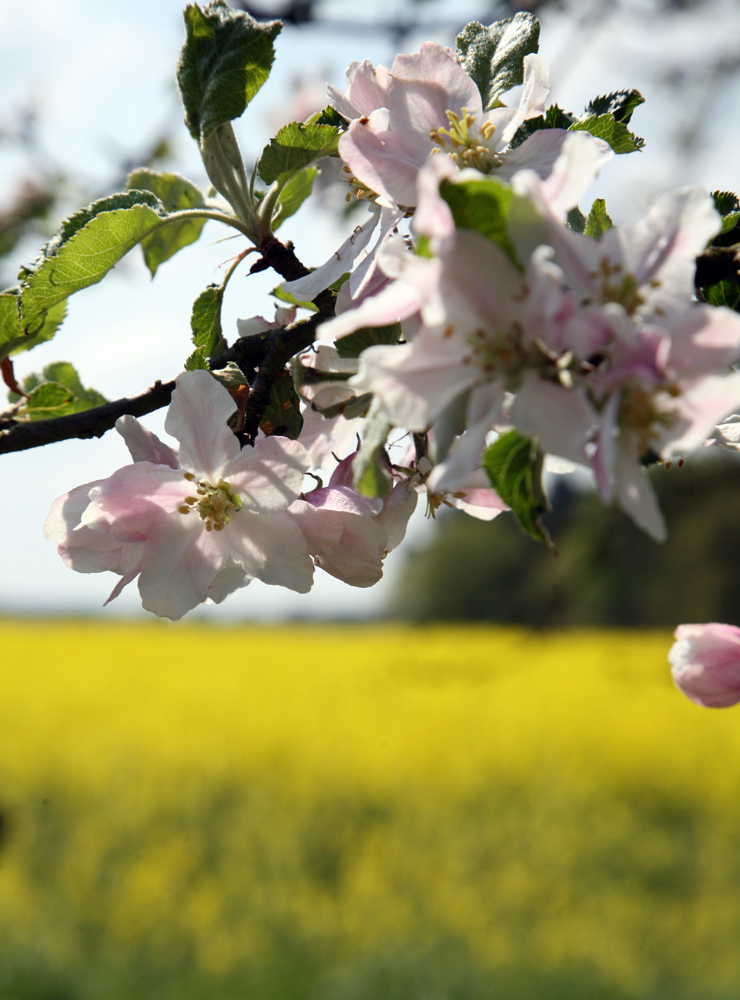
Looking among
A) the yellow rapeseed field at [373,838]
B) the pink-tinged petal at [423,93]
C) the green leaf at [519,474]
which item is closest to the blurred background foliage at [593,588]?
the yellow rapeseed field at [373,838]

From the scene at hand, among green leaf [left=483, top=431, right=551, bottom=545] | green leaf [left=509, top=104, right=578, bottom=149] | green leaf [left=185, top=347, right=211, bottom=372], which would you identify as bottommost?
green leaf [left=483, top=431, right=551, bottom=545]

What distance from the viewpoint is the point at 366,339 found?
1.91 ft

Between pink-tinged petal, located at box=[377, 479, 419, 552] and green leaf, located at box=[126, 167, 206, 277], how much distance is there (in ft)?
1.18

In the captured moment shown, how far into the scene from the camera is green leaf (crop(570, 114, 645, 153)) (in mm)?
621

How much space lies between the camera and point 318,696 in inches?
325

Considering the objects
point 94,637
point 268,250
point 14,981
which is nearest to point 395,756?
point 14,981

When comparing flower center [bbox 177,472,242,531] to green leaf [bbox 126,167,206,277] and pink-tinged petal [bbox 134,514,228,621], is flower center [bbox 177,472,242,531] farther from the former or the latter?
green leaf [bbox 126,167,206,277]

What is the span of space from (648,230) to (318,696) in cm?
808

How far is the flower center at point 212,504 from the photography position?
61 cm

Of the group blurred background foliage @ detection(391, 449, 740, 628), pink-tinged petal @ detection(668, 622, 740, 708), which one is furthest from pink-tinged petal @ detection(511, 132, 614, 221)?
blurred background foliage @ detection(391, 449, 740, 628)

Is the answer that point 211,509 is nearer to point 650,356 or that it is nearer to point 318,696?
point 650,356

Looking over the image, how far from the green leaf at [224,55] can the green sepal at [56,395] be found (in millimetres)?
292

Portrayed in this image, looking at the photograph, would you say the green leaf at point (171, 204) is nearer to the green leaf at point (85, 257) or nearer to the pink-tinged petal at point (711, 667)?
the green leaf at point (85, 257)

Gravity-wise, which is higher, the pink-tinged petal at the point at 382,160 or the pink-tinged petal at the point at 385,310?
the pink-tinged petal at the point at 382,160
